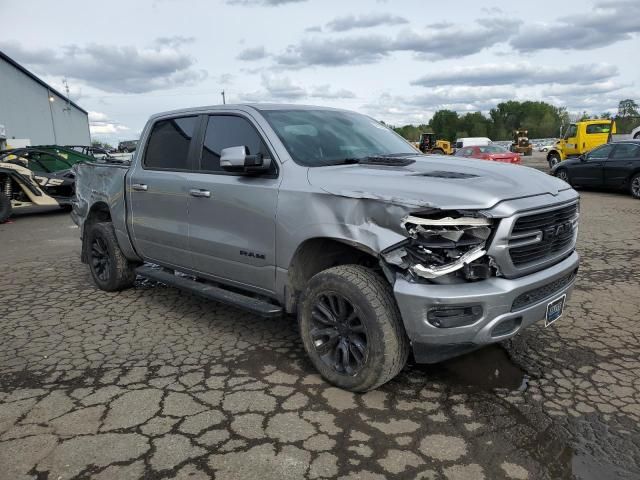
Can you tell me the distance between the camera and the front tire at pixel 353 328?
3.07 m

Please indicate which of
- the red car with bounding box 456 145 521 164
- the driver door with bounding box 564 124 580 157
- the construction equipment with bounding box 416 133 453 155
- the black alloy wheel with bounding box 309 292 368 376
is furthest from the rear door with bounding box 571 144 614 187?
the construction equipment with bounding box 416 133 453 155

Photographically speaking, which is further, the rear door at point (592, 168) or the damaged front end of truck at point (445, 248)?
the rear door at point (592, 168)

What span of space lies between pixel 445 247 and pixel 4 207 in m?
11.8

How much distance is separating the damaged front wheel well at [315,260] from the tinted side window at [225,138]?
0.85m

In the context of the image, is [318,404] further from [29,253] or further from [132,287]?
[29,253]

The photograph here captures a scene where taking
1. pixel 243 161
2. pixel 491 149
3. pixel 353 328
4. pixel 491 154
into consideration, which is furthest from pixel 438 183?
pixel 491 149

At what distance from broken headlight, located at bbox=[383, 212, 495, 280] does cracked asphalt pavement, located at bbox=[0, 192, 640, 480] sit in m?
0.89

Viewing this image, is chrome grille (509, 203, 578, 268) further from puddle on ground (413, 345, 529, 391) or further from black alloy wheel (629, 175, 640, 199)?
black alloy wheel (629, 175, 640, 199)

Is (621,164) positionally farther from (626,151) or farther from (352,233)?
(352,233)

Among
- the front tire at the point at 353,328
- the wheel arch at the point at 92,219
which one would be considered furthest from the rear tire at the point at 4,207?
the front tire at the point at 353,328

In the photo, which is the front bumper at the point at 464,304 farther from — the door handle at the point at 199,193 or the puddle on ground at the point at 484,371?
the door handle at the point at 199,193

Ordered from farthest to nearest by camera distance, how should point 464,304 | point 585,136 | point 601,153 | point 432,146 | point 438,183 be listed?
point 432,146, point 585,136, point 601,153, point 438,183, point 464,304

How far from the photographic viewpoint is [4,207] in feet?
38.4

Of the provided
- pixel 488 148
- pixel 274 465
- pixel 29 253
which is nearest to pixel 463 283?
pixel 274 465
